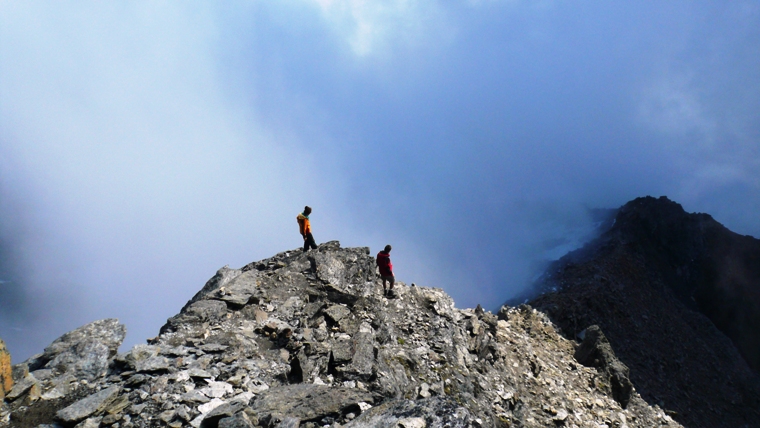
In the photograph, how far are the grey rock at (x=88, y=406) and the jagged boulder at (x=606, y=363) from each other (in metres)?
20.5

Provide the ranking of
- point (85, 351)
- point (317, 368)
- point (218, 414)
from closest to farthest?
1. point (218, 414)
2. point (85, 351)
3. point (317, 368)

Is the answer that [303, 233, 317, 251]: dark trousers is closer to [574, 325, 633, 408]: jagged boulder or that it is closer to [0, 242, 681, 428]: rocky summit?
[0, 242, 681, 428]: rocky summit

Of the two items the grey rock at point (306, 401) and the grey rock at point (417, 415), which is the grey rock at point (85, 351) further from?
the grey rock at point (417, 415)

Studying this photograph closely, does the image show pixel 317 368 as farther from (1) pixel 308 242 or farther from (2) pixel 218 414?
(1) pixel 308 242

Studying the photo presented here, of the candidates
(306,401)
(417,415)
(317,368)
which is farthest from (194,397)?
(417,415)

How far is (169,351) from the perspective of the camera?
34.0ft

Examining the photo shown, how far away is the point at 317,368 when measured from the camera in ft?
35.5

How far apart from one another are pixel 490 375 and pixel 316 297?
23.0 ft

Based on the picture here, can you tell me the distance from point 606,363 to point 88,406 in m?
21.7

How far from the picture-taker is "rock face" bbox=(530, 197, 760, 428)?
1233 inches

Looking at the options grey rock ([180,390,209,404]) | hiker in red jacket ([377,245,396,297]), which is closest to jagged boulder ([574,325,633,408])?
hiker in red jacket ([377,245,396,297])

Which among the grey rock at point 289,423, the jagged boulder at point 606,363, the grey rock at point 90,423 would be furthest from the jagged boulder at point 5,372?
the jagged boulder at point 606,363

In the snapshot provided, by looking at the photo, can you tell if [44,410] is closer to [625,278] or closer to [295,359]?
[295,359]

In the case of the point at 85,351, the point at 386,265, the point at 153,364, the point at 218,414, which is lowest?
the point at 218,414
